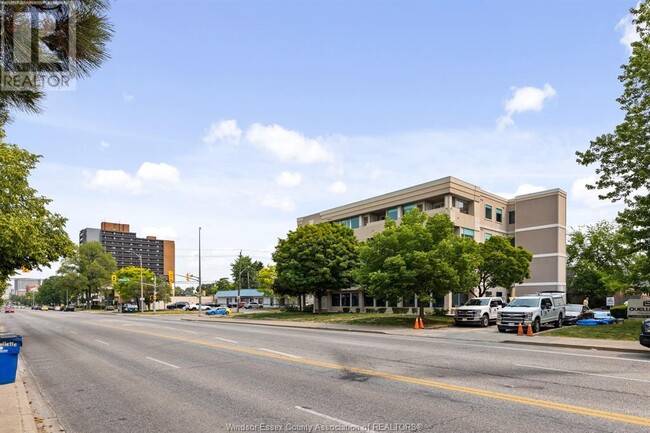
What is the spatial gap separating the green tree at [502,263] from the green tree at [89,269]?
10316 cm

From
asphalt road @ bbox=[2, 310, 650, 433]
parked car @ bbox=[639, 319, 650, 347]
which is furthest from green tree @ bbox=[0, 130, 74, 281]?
parked car @ bbox=[639, 319, 650, 347]

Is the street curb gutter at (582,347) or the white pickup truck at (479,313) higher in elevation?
the street curb gutter at (582,347)

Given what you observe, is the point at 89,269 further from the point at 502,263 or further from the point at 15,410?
the point at 15,410

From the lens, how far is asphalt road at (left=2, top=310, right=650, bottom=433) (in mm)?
7465

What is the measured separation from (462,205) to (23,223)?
40.0 metres

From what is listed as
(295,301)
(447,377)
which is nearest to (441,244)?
(447,377)

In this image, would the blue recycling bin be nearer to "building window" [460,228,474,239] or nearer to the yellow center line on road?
the yellow center line on road

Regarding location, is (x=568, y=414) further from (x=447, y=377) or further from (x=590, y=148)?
(x=590, y=148)

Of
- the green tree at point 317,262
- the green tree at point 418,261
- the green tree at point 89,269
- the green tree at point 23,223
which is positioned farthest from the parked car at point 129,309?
the green tree at point 418,261

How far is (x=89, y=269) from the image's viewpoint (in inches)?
4587

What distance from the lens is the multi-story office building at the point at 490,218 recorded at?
160 ft

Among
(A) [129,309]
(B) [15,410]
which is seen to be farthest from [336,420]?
(A) [129,309]

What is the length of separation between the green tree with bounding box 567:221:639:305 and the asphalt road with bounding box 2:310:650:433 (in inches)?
2022

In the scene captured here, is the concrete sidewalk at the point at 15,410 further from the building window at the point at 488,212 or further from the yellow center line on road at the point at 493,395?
the building window at the point at 488,212
